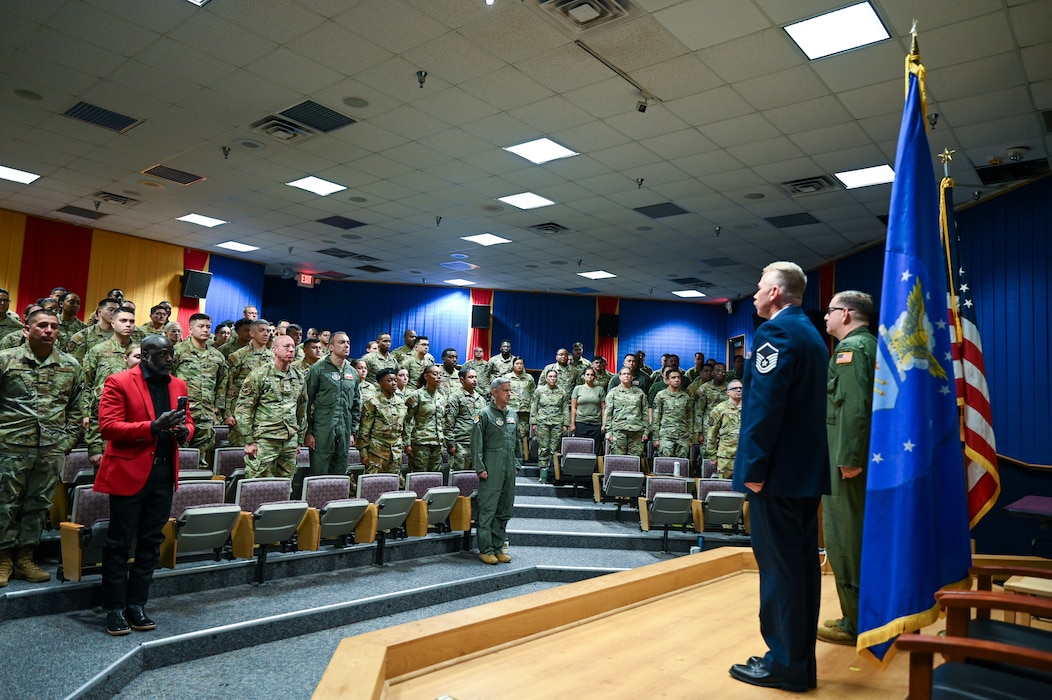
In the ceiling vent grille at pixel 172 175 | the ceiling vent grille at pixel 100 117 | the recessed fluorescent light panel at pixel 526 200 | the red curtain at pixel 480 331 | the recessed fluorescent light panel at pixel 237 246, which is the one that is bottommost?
the red curtain at pixel 480 331

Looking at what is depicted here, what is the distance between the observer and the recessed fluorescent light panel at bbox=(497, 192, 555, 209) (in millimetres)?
8594

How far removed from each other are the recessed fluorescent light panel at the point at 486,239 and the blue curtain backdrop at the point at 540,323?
14.8ft

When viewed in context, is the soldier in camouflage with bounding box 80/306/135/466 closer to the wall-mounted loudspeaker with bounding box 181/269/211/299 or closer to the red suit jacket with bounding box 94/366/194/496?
the red suit jacket with bounding box 94/366/194/496

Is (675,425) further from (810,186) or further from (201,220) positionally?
(201,220)

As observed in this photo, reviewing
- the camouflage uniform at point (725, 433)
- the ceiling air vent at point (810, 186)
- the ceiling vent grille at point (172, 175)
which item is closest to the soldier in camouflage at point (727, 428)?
the camouflage uniform at point (725, 433)

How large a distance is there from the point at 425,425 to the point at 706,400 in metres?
4.48

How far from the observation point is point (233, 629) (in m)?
3.78

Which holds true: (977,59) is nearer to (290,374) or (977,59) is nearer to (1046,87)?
(1046,87)

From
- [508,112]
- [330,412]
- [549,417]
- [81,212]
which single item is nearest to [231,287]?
[81,212]

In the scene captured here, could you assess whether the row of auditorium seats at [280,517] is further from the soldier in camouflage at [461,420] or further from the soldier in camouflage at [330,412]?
the soldier in camouflage at [461,420]

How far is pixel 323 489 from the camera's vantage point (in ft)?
17.7

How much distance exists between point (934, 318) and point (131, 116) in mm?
7112

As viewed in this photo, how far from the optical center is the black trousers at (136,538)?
356cm

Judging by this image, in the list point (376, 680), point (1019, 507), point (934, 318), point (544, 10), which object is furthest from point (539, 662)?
point (1019, 507)
